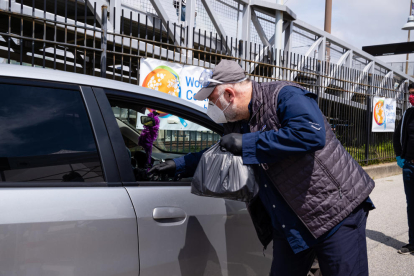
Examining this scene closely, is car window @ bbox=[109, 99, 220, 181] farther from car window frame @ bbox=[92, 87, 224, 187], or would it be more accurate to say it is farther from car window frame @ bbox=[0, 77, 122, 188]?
car window frame @ bbox=[0, 77, 122, 188]

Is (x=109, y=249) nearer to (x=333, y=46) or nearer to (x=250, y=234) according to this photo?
(x=250, y=234)

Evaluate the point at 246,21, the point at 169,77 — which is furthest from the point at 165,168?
the point at 246,21

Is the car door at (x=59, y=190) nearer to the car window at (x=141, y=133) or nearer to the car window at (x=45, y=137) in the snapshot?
the car window at (x=45, y=137)

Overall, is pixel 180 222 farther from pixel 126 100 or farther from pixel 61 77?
pixel 61 77

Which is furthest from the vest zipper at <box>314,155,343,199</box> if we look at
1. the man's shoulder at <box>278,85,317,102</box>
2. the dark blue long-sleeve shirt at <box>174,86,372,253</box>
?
the man's shoulder at <box>278,85,317,102</box>

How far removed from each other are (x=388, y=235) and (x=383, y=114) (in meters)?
6.43

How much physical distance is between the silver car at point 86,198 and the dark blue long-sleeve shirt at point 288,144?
43 centimetres

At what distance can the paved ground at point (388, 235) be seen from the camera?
3939 mm

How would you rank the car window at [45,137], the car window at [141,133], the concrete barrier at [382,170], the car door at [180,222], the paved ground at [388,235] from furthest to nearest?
the concrete barrier at [382,170] < the paved ground at [388,235] < the car window at [141,133] < the car door at [180,222] < the car window at [45,137]

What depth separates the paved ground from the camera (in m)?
3.94

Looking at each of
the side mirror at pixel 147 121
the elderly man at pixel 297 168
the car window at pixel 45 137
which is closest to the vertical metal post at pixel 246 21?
the side mirror at pixel 147 121

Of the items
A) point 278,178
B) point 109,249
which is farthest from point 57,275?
point 278,178

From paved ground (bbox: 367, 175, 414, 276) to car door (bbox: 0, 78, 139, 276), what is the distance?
3.08m

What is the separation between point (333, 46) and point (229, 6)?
5773mm
